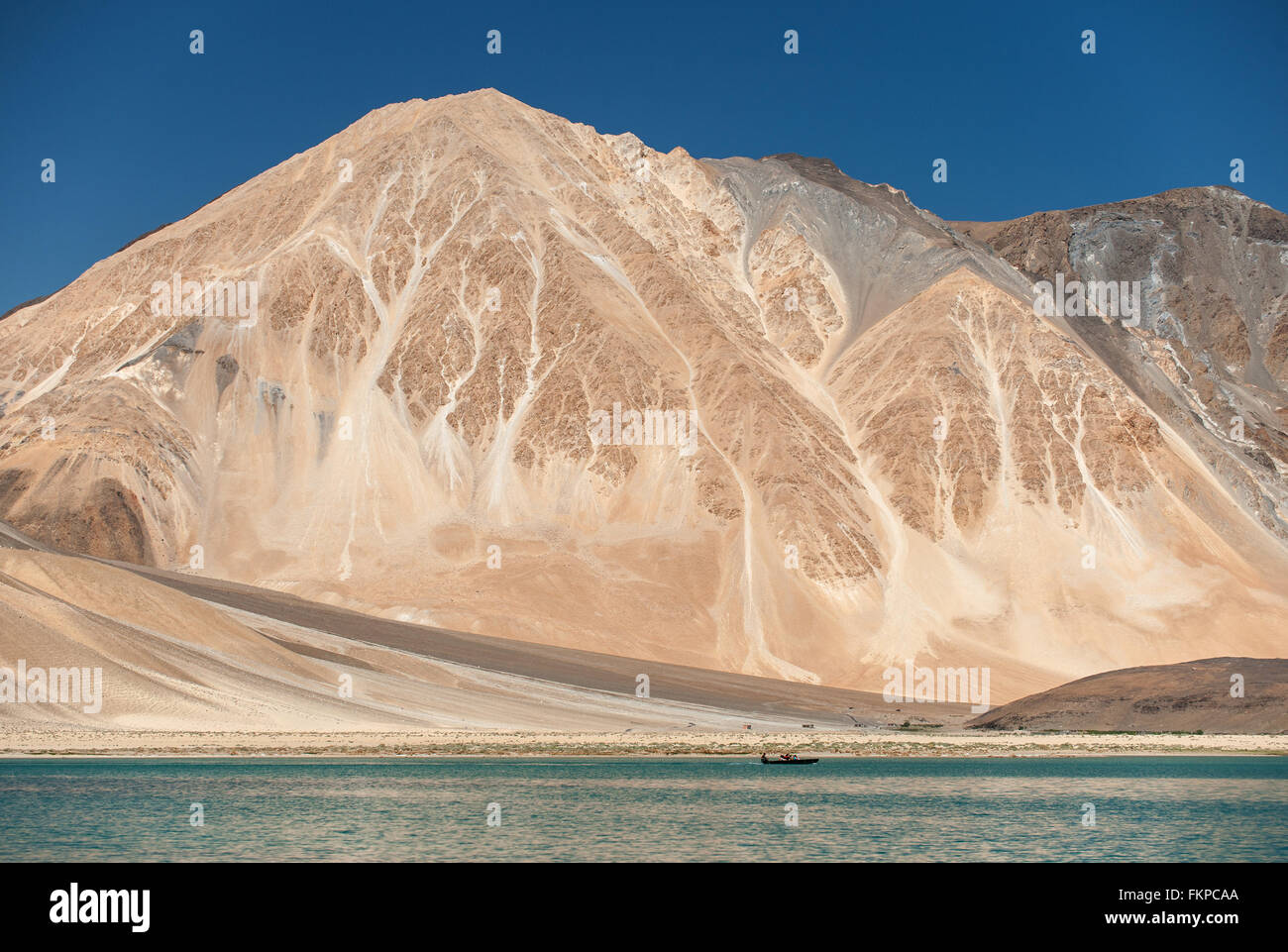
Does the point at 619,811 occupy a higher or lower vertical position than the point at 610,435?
lower

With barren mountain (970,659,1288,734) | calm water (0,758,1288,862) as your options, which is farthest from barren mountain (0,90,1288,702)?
calm water (0,758,1288,862)

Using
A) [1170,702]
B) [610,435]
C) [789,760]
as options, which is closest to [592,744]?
[789,760]

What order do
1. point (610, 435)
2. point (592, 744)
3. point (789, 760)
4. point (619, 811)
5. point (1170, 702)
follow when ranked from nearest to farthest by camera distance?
1. point (619, 811)
2. point (789, 760)
3. point (592, 744)
4. point (1170, 702)
5. point (610, 435)

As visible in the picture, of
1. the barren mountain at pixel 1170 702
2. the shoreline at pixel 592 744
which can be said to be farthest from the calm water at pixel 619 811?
the barren mountain at pixel 1170 702

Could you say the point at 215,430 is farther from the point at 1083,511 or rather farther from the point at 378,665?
the point at 1083,511

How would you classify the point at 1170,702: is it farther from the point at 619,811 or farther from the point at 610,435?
the point at 610,435

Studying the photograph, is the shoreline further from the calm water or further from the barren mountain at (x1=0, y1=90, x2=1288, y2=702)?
the barren mountain at (x1=0, y1=90, x2=1288, y2=702)
